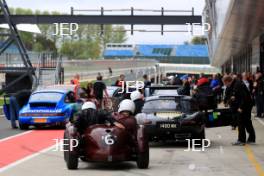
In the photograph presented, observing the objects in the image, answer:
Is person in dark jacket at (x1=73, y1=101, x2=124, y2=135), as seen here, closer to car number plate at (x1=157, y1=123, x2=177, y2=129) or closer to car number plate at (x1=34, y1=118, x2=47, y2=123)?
car number plate at (x1=157, y1=123, x2=177, y2=129)

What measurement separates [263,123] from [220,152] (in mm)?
9106

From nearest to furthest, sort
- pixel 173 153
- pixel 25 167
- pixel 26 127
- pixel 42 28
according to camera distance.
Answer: pixel 25 167, pixel 173 153, pixel 26 127, pixel 42 28

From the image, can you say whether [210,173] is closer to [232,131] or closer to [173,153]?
[173,153]

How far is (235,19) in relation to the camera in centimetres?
2867

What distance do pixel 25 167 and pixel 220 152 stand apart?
15.2 ft

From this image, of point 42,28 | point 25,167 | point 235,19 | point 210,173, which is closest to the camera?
point 210,173

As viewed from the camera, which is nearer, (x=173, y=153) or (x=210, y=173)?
→ (x=210, y=173)

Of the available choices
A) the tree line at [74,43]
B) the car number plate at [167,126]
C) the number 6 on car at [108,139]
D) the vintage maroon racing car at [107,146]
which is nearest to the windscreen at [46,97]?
the car number plate at [167,126]

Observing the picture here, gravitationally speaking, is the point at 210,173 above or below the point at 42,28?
below

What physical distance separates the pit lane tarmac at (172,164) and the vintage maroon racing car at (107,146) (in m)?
0.22

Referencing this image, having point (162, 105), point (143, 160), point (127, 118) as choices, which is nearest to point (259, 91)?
point (162, 105)

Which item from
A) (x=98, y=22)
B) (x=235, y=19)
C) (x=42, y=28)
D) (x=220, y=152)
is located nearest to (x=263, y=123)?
(x=235, y=19)

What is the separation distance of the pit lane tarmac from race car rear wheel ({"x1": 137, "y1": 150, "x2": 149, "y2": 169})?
11cm

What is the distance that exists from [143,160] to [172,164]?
1.17 meters
